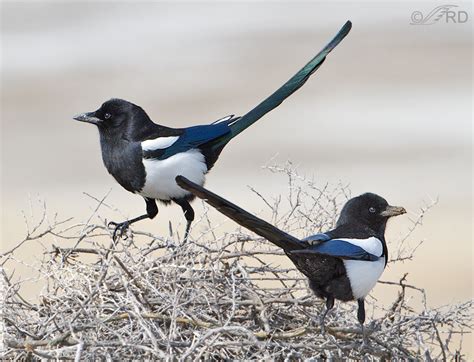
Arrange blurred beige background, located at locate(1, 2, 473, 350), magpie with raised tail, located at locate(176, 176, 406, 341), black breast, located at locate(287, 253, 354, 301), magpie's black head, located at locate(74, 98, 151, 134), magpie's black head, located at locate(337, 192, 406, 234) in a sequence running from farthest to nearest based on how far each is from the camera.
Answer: blurred beige background, located at locate(1, 2, 473, 350)
magpie's black head, located at locate(74, 98, 151, 134)
magpie's black head, located at locate(337, 192, 406, 234)
black breast, located at locate(287, 253, 354, 301)
magpie with raised tail, located at locate(176, 176, 406, 341)

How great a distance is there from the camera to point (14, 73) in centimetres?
1808

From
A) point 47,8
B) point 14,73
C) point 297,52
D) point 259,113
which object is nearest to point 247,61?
point 297,52

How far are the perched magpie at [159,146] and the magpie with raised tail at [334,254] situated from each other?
0.90 m

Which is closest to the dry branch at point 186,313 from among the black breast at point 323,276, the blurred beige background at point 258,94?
the black breast at point 323,276

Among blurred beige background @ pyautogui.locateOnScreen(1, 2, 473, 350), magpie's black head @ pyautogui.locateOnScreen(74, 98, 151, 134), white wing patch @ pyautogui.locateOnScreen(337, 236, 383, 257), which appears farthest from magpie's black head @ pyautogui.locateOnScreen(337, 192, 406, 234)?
blurred beige background @ pyautogui.locateOnScreen(1, 2, 473, 350)

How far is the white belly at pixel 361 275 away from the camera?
15.9 feet

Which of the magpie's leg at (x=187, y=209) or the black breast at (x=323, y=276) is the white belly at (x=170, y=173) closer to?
the magpie's leg at (x=187, y=209)

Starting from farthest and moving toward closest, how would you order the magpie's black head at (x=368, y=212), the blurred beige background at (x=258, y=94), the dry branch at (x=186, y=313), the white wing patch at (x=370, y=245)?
the blurred beige background at (x=258, y=94), the magpie's black head at (x=368, y=212), the white wing patch at (x=370, y=245), the dry branch at (x=186, y=313)

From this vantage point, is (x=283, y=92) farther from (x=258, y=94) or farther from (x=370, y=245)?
(x=258, y=94)

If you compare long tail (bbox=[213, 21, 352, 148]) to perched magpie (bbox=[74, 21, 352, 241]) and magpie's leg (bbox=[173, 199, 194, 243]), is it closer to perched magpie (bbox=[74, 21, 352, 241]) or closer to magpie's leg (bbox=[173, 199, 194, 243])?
perched magpie (bbox=[74, 21, 352, 241])

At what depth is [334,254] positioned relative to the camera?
15.7 feet

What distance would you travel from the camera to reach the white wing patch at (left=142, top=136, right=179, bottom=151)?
5.66 m

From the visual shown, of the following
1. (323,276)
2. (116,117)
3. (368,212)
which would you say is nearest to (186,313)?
(323,276)

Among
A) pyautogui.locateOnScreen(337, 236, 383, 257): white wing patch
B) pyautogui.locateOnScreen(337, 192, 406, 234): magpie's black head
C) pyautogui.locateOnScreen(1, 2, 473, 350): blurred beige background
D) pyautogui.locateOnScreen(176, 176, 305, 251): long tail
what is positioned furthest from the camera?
pyautogui.locateOnScreen(1, 2, 473, 350): blurred beige background
